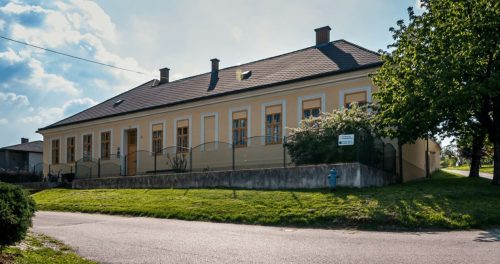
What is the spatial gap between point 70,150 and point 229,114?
16.3 metres

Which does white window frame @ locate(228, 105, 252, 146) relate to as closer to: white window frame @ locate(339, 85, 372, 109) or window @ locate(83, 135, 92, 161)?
white window frame @ locate(339, 85, 372, 109)

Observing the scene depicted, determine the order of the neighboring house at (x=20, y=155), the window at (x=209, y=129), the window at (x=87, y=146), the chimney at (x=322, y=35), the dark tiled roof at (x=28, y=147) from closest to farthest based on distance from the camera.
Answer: the window at (x=209, y=129), the chimney at (x=322, y=35), the window at (x=87, y=146), the neighboring house at (x=20, y=155), the dark tiled roof at (x=28, y=147)

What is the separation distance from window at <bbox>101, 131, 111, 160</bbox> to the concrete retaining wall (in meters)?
13.1

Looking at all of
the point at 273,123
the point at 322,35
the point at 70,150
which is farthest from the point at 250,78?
the point at 70,150

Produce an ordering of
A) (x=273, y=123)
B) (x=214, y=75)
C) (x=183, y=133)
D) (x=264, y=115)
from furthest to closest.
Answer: (x=214, y=75), (x=183, y=133), (x=264, y=115), (x=273, y=123)

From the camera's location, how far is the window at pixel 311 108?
2370 centimetres

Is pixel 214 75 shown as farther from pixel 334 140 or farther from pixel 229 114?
pixel 334 140

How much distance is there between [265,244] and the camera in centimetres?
1003

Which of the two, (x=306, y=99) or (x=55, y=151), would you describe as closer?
(x=306, y=99)

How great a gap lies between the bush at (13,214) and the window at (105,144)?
26753 mm

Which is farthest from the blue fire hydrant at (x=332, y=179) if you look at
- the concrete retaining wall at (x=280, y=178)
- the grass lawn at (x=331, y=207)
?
the concrete retaining wall at (x=280, y=178)

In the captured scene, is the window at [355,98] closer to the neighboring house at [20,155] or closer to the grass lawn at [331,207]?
the grass lawn at [331,207]

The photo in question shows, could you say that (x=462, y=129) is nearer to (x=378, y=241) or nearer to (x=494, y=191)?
(x=494, y=191)

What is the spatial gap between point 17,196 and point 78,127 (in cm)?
3027
